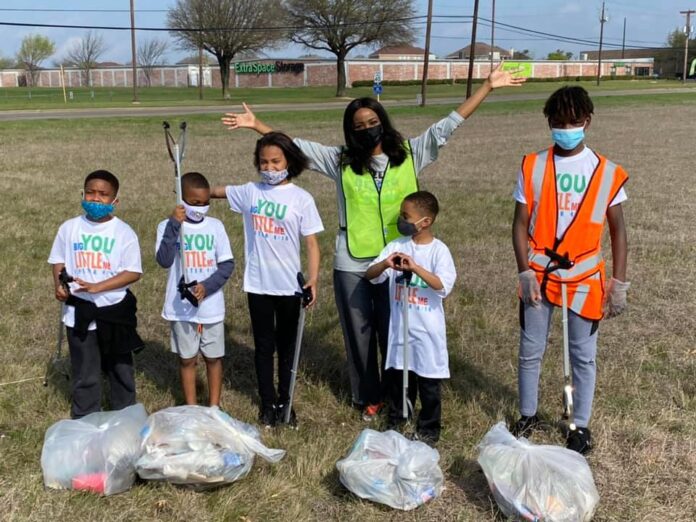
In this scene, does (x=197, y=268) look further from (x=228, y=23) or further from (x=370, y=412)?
(x=228, y=23)

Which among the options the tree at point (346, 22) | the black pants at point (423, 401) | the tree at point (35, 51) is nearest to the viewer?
the black pants at point (423, 401)

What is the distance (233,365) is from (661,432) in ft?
10.3

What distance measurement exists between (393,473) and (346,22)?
208 feet

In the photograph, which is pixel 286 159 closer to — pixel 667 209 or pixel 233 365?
pixel 233 365

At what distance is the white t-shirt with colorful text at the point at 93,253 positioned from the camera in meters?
4.05

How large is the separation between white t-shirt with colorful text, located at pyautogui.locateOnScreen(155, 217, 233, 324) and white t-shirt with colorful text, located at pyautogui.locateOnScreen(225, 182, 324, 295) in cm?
22

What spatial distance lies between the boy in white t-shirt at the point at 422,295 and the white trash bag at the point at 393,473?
619 mm

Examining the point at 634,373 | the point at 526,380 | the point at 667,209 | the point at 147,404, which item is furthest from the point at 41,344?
the point at 667,209

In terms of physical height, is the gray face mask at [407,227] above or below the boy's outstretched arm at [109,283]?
above

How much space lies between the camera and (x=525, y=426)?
4289 mm

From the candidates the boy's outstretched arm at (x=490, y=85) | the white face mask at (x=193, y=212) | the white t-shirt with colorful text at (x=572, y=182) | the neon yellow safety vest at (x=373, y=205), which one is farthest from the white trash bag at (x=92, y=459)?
the boy's outstretched arm at (x=490, y=85)

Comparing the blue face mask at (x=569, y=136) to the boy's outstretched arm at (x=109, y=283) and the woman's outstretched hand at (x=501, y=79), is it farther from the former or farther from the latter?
the boy's outstretched arm at (x=109, y=283)

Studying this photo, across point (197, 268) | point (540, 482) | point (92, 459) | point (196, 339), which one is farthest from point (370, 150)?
point (92, 459)

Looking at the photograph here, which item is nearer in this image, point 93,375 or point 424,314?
point 424,314
